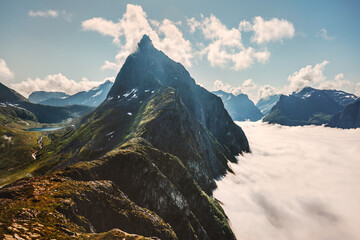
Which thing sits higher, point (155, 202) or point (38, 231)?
point (38, 231)

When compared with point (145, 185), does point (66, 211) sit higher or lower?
higher

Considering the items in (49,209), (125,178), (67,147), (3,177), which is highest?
(49,209)

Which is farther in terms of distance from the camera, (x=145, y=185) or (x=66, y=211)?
(x=145, y=185)

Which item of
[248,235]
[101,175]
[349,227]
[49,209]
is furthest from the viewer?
[349,227]

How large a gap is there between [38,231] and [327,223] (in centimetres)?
18610

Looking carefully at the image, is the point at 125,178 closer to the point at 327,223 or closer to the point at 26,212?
the point at 26,212

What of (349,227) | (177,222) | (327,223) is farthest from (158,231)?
(349,227)

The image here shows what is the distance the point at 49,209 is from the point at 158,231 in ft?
65.1

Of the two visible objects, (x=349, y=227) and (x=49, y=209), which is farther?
(x=349, y=227)

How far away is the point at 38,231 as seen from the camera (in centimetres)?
1617

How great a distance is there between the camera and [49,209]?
2039 centimetres

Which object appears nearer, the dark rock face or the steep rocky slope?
the steep rocky slope

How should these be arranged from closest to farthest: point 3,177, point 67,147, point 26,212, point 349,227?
1. point 26,212
2. point 349,227
3. point 3,177
4. point 67,147

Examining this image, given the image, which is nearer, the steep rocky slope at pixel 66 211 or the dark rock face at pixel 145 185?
the steep rocky slope at pixel 66 211
